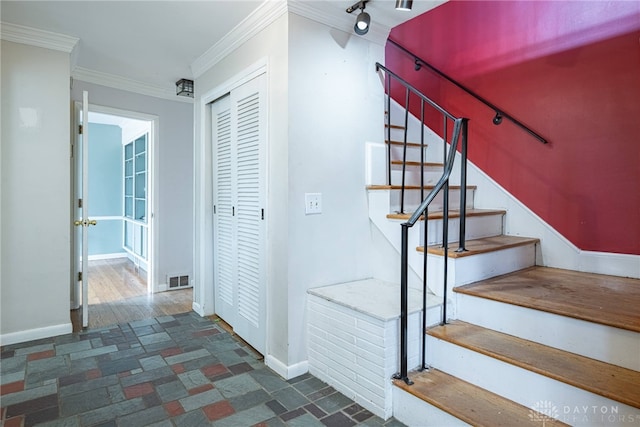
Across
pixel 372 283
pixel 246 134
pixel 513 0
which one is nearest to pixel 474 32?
pixel 513 0

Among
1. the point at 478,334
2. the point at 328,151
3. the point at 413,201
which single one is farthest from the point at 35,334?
the point at 478,334

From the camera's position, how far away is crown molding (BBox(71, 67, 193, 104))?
3.76 m

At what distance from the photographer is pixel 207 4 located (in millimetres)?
2414

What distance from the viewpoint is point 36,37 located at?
9.38 ft

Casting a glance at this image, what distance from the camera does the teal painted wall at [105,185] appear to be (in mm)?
6607

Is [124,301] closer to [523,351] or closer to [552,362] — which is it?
[523,351]

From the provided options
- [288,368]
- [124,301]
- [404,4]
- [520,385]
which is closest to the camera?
[520,385]

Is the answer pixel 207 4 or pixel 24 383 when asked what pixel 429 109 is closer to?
pixel 207 4

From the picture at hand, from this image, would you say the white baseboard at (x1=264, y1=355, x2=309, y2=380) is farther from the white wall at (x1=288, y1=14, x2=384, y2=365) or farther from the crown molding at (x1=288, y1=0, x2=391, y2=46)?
the crown molding at (x1=288, y1=0, x2=391, y2=46)

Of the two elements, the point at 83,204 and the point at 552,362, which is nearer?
the point at 552,362

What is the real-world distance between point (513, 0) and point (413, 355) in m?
2.83

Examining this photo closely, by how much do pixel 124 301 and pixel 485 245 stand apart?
12.1ft

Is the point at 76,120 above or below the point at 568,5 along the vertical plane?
below

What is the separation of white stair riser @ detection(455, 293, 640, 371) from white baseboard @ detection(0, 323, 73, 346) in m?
3.14
